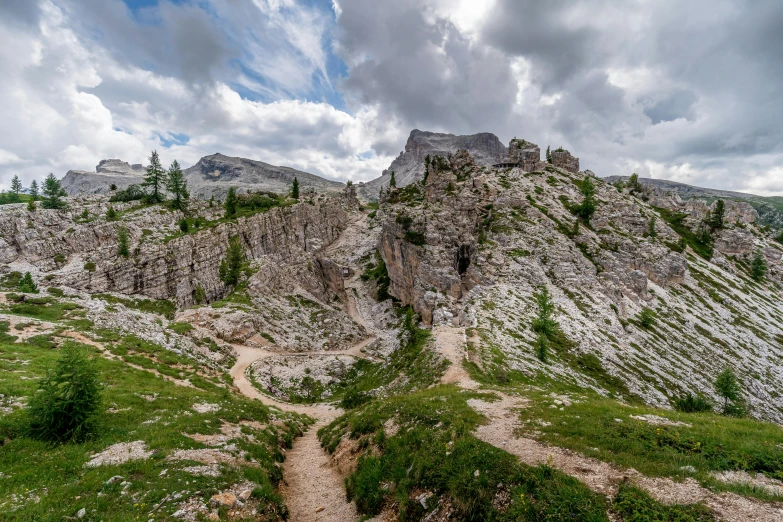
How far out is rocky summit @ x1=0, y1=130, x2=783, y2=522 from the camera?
13430 millimetres

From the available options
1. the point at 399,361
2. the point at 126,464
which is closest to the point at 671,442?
the point at 126,464

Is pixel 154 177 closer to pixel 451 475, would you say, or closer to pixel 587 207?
pixel 451 475

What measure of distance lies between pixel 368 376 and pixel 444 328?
15.6m

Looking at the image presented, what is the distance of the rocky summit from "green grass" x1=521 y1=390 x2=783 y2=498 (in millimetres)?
141

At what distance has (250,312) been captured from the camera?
6700 centimetres

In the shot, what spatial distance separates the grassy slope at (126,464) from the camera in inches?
512

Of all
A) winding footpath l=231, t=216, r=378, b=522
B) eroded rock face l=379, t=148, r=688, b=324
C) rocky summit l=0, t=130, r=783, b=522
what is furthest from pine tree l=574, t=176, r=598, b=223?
winding footpath l=231, t=216, r=378, b=522

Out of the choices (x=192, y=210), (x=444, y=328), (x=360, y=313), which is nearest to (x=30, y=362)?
(x=444, y=328)

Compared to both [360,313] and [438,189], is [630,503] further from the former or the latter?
[438,189]

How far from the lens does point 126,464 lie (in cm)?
1634

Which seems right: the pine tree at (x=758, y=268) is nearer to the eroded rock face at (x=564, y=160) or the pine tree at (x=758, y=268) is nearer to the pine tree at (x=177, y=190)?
the eroded rock face at (x=564, y=160)

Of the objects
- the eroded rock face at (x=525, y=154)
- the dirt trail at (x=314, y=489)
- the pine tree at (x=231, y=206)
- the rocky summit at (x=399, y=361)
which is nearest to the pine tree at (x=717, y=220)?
the rocky summit at (x=399, y=361)

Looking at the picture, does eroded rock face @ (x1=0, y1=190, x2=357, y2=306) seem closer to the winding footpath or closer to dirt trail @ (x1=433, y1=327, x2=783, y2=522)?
the winding footpath

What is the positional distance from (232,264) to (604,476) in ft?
290
